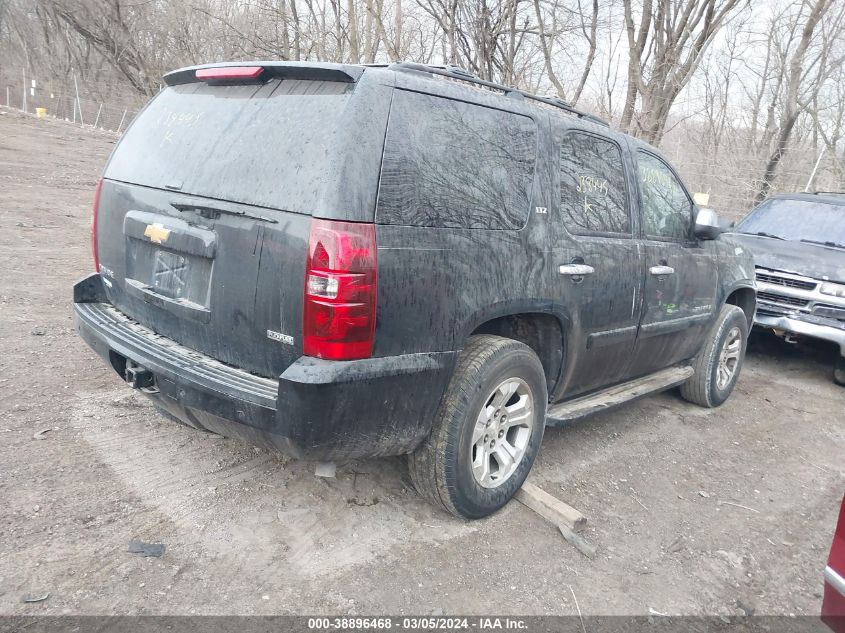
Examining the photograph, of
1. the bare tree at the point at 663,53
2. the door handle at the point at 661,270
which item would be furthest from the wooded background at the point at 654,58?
the door handle at the point at 661,270

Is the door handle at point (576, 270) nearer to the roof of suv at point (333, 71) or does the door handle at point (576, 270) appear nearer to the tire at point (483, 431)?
the tire at point (483, 431)

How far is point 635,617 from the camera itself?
275cm

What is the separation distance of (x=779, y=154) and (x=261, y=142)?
14846 mm

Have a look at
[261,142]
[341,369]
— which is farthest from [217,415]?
[261,142]

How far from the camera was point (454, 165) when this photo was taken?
2.87 metres

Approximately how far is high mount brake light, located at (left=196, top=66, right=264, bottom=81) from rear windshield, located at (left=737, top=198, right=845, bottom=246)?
6419mm

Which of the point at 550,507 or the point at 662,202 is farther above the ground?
the point at 662,202

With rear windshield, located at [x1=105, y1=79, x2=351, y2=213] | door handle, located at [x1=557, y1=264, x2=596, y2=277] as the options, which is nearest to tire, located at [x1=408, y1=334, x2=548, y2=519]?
door handle, located at [x1=557, y1=264, x2=596, y2=277]

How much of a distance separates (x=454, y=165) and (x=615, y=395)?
2.05m

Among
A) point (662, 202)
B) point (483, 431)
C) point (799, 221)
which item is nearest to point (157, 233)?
point (483, 431)

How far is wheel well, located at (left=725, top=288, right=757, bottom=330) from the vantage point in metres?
5.58

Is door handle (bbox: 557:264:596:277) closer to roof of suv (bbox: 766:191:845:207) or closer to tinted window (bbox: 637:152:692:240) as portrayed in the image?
tinted window (bbox: 637:152:692:240)

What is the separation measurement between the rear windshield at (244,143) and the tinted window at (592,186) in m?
1.45

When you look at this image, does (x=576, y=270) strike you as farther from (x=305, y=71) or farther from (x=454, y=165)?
(x=305, y=71)
